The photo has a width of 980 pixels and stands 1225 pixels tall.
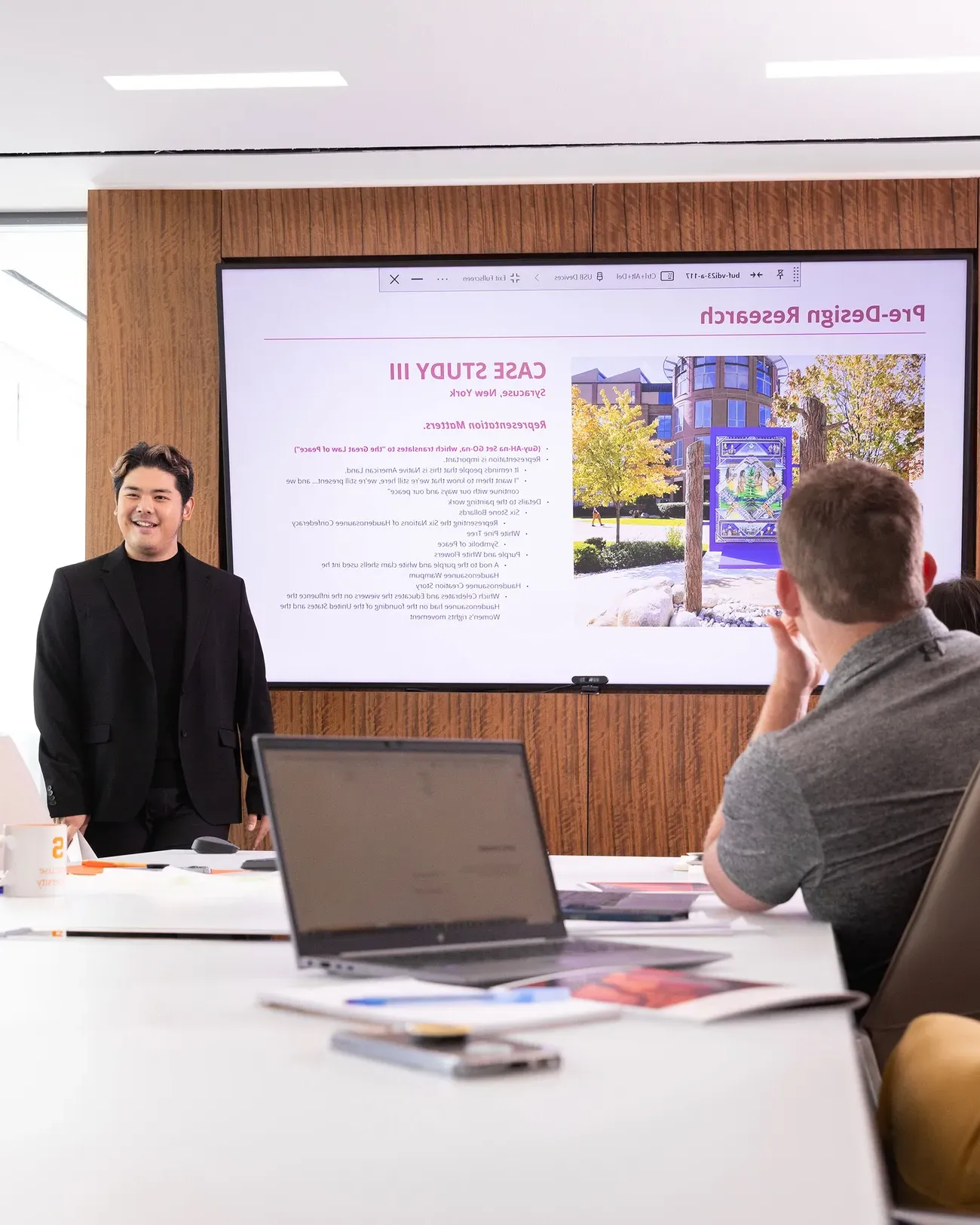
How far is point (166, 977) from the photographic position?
129 cm

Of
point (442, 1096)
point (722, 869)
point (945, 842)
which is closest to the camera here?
point (442, 1096)

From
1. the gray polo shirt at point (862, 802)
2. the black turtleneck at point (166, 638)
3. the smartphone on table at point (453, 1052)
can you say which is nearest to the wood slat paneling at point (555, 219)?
the black turtleneck at point (166, 638)

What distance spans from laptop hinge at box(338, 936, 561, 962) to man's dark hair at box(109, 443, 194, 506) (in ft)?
9.52

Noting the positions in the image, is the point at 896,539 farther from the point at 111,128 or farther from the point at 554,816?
the point at 111,128

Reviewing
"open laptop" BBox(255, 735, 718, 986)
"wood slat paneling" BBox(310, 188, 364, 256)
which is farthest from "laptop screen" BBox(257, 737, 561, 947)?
"wood slat paneling" BBox(310, 188, 364, 256)

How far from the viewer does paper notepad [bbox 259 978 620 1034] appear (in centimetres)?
99

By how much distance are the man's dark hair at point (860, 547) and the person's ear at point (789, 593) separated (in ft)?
0.16

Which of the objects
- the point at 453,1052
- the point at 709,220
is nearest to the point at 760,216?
the point at 709,220

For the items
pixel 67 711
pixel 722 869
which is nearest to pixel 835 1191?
pixel 722 869

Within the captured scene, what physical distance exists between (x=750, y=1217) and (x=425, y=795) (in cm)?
86

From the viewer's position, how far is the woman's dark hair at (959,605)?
2.62m

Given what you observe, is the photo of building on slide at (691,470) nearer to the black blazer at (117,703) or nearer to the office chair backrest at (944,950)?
the black blazer at (117,703)

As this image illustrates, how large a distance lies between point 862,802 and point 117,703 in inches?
109

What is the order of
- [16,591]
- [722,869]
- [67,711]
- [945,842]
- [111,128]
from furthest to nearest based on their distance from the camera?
[16,591]
[111,128]
[67,711]
[722,869]
[945,842]
